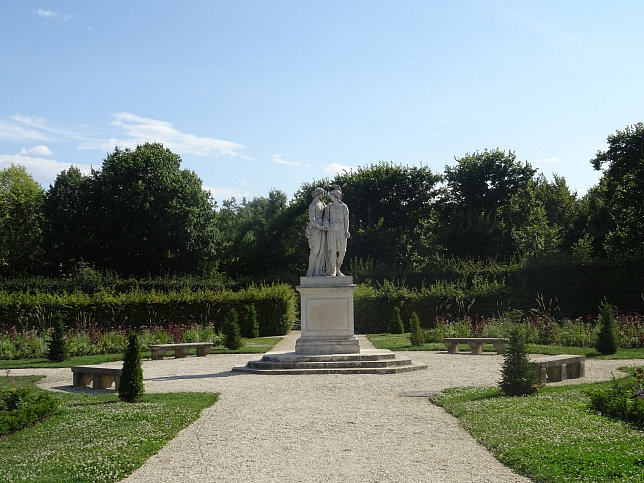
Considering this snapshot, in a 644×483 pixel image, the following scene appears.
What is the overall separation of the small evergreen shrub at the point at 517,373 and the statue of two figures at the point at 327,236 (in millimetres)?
6400

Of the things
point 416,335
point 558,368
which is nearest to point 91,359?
point 416,335

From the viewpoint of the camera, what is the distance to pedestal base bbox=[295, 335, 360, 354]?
1661 centimetres

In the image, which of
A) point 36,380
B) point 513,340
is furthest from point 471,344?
point 36,380

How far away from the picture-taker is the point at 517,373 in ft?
37.3

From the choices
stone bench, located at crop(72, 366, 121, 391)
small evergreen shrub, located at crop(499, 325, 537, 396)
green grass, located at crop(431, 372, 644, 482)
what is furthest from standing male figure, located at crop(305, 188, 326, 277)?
small evergreen shrub, located at crop(499, 325, 537, 396)

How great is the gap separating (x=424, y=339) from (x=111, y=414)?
49.4 ft

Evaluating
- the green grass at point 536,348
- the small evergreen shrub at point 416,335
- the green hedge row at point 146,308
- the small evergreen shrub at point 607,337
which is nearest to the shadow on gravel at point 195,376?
the green grass at point 536,348

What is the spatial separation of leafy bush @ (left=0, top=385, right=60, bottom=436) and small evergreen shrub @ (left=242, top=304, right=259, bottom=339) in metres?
17.3

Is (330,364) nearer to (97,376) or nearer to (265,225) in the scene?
(97,376)

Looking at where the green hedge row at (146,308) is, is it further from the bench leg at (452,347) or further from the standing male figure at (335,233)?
the standing male figure at (335,233)

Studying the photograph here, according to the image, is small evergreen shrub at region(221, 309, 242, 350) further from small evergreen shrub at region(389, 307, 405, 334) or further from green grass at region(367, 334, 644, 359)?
small evergreen shrub at region(389, 307, 405, 334)

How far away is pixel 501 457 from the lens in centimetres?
752

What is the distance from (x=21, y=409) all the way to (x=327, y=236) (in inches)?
361

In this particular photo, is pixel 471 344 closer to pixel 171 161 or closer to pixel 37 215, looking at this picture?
pixel 171 161
